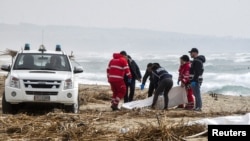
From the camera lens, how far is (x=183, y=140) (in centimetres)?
779

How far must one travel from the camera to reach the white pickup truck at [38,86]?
11469 millimetres

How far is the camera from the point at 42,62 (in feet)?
42.0

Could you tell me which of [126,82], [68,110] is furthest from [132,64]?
[68,110]

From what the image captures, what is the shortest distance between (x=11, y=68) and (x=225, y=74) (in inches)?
1440

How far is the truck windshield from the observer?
1242 cm

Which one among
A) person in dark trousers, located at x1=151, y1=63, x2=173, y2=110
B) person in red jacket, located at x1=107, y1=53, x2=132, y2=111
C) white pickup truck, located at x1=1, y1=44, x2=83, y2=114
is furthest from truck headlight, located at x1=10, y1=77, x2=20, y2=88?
person in dark trousers, located at x1=151, y1=63, x2=173, y2=110

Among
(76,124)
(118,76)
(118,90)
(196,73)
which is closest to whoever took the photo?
(76,124)

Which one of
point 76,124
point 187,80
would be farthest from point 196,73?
Result: point 76,124

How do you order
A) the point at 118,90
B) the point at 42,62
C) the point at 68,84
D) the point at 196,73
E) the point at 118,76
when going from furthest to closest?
the point at 118,90 < the point at 118,76 < the point at 196,73 < the point at 42,62 < the point at 68,84

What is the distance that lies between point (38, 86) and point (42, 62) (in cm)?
140

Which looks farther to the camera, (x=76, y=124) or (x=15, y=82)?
(x=15, y=82)

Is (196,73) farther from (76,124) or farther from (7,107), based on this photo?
(76,124)

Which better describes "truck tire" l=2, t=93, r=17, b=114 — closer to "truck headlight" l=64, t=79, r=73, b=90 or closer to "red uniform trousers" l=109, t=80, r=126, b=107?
"truck headlight" l=64, t=79, r=73, b=90

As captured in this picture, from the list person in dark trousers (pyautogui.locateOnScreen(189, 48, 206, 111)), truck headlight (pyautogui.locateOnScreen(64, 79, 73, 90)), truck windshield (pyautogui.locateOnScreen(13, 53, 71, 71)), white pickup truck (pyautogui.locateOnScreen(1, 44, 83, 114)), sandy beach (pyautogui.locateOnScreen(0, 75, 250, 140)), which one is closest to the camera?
sandy beach (pyautogui.locateOnScreen(0, 75, 250, 140))
